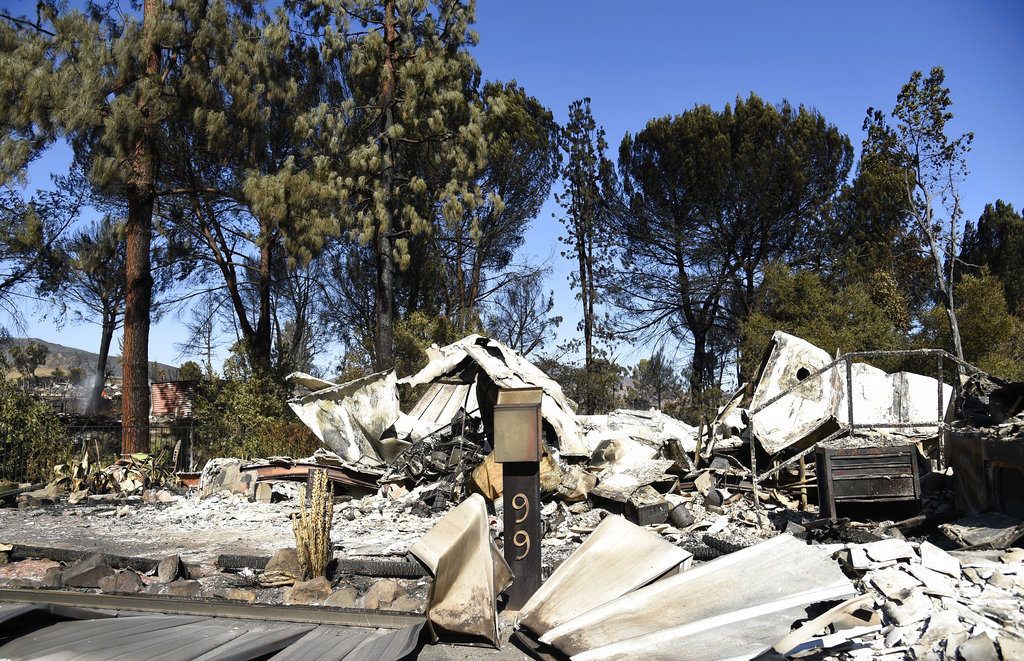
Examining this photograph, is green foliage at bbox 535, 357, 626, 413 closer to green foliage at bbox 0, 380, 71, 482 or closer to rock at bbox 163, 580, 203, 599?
green foliage at bbox 0, 380, 71, 482

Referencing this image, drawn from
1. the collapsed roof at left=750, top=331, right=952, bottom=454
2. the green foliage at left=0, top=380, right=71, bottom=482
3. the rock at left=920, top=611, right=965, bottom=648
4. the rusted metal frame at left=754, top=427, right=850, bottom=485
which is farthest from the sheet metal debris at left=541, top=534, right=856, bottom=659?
the green foliage at left=0, top=380, right=71, bottom=482

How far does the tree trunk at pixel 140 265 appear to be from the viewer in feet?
58.0

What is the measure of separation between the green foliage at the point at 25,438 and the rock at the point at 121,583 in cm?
881

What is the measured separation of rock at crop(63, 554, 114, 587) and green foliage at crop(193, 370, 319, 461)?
31.3 feet

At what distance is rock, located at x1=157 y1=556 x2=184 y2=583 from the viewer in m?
8.19

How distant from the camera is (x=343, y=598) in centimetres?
712

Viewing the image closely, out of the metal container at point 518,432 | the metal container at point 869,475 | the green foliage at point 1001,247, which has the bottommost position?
the metal container at point 869,475

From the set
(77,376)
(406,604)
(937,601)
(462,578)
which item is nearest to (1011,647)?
→ (937,601)

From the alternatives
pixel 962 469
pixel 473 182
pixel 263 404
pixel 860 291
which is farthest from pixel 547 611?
pixel 860 291

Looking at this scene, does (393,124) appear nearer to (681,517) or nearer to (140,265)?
(140,265)

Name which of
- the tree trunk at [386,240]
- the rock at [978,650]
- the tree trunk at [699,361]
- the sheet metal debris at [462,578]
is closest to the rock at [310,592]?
the sheet metal debris at [462,578]

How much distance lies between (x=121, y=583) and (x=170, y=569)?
0.51m

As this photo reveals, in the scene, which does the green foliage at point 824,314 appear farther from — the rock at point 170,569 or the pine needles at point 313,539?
the rock at point 170,569

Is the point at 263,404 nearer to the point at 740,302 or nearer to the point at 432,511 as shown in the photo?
the point at 432,511
